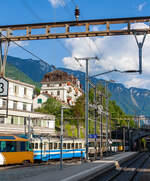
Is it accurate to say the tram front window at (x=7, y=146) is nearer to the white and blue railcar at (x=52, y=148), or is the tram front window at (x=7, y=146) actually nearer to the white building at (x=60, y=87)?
the white and blue railcar at (x=52, y=148)

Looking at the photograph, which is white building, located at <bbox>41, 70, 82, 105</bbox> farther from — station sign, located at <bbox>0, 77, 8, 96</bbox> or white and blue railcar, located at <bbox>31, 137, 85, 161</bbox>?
station sign, located at <bbox>0, 77, 8, 96</bbox>

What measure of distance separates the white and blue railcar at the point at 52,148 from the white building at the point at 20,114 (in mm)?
12848

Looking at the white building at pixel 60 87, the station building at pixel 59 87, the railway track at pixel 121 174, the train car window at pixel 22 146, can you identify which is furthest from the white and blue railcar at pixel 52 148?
the white building at pixel 60 87

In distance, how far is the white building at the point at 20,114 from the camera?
55875 mm

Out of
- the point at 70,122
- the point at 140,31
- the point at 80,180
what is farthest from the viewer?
the point at 70,122

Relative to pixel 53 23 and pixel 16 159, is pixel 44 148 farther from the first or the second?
pixel 53 23

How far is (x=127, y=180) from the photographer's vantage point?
1978 cm

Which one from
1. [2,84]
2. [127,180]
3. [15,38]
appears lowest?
[127,180]

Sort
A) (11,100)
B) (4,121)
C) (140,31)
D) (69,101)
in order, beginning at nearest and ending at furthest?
(140,31) → (4,121) → (11,100) → (69,101)

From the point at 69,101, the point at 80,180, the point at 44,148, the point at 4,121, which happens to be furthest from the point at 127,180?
the point at 69,101

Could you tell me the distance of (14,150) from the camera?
92.9 feet

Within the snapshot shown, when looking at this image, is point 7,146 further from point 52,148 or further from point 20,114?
point 20,114

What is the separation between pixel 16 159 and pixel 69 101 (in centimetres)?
9442

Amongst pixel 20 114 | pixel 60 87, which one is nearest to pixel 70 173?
pixel 20 114
